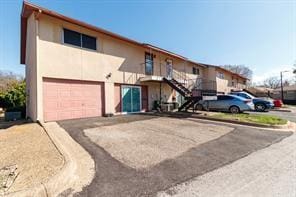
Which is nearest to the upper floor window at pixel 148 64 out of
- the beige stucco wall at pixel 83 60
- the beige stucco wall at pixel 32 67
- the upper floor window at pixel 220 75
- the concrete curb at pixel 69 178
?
the beige stucco wall at pixel 83 60

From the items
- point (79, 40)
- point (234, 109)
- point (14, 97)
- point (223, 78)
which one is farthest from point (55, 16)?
point (223, 78)

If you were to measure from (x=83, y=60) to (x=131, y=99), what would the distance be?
5.28 metres

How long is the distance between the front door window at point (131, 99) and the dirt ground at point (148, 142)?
6.63 meters

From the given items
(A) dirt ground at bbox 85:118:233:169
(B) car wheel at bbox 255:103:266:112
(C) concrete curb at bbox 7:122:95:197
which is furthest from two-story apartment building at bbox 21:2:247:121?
(B) car wheel at bbox 255:103:266:112

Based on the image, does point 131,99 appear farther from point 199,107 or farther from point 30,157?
point 30,157

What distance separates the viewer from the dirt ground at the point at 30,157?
3875 millimetres

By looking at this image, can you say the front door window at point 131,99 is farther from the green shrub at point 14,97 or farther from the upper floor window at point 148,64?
the green shrub at point 14,97

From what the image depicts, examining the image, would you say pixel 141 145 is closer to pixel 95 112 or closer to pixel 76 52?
pixel 95 112

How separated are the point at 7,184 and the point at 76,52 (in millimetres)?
10022

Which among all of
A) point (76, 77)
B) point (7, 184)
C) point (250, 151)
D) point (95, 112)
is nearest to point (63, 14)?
point (76, 77)

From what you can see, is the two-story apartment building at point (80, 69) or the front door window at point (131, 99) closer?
the two-story apartment building at point (80, 69)

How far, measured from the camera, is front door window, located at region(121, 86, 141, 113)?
15.6 m

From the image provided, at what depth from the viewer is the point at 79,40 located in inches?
497

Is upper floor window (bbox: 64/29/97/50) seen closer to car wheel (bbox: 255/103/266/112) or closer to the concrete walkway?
the concrete walkway
